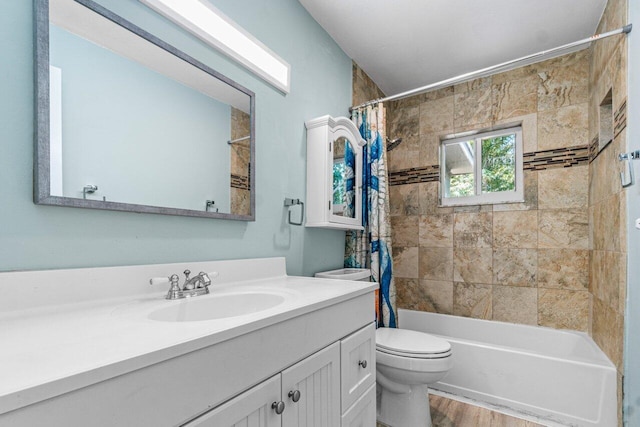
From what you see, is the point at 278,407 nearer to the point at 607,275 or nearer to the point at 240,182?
the point at 240,182

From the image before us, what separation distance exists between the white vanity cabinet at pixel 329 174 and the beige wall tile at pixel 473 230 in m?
1.17

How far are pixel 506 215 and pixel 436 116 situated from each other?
3.53 feet

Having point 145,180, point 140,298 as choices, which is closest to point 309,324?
point 140,298

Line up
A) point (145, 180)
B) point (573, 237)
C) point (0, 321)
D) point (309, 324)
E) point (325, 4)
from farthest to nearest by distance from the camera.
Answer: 1. point (573, 237)
2. point (325, 4)
3. point (145, 180)
4. point (309, 324)
5. point (0, 321)

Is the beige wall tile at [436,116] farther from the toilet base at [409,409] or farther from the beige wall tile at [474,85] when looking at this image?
the toilet base at [409,409]

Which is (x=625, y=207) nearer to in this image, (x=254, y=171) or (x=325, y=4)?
(x=254, y=171)

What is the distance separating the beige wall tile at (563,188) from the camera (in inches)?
90.7

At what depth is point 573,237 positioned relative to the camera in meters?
2.31

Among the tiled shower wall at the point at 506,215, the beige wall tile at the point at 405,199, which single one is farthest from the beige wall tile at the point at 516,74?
the beige wall tile at the point at 405,199

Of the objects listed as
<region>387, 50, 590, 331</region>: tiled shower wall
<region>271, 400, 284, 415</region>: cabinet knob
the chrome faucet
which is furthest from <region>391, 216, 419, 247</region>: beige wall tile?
<region>271, 400, 284, 415</region>: cabinet knob

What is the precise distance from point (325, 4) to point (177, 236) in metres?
1.65

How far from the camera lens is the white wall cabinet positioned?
2.45 feet

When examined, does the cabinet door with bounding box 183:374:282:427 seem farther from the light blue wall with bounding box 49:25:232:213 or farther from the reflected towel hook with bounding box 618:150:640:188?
the reflected towel hook with bounding box 618:150:640:188

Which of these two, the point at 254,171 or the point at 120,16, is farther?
the point at 254,171
